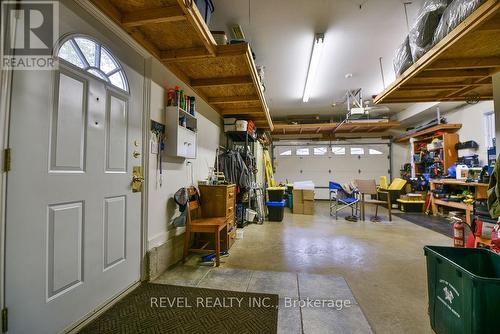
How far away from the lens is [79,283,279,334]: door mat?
1499 mm

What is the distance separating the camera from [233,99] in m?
3.51

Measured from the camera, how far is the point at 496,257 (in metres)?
1.45

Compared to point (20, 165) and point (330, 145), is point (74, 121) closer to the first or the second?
point (20, 165)

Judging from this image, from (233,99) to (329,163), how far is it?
21.3 feet

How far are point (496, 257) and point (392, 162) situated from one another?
8.13 metres

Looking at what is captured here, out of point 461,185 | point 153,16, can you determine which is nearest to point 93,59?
point 153,16

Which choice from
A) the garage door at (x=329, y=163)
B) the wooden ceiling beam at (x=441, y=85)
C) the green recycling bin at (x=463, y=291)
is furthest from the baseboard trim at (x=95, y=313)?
the garage door at (x=329, y=163)

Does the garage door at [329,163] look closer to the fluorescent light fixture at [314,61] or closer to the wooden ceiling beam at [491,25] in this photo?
the fluorescent light fixture at [314,61]

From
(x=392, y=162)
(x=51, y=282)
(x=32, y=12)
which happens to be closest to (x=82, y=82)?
(x=32, y=12)

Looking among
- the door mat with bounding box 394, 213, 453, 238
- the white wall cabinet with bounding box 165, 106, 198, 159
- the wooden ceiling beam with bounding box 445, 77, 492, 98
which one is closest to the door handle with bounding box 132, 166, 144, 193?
the white wall cabinet with bounding box 165, 106, 198, 159

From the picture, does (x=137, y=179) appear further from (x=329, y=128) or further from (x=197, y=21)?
(x=329, y=128)

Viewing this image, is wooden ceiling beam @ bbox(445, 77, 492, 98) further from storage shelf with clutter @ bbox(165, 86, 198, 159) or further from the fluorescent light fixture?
storage shelf with clutter @ bbox(165, 86, 198, 159)

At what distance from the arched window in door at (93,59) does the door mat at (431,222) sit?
5.40m

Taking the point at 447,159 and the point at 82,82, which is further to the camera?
the point at 447,159
